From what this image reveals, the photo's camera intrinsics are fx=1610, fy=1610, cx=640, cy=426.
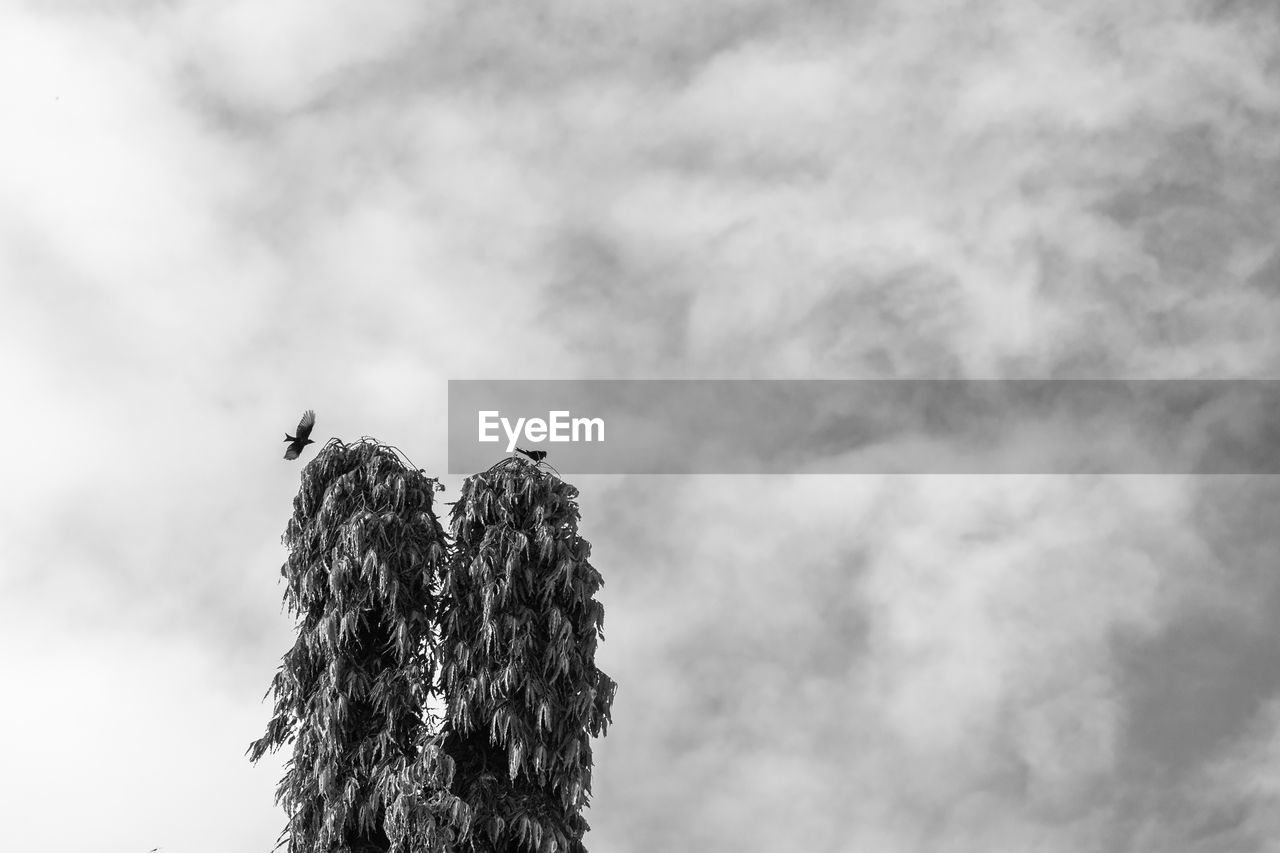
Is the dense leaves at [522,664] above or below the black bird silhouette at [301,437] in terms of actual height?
below

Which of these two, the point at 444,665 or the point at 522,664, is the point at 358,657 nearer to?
the point at 444,665

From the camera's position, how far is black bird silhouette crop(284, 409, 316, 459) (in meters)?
24.6

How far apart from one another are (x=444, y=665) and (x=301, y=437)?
4168 millimetres

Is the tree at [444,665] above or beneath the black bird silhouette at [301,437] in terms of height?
beneath

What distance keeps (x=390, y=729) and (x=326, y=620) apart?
1.86 m

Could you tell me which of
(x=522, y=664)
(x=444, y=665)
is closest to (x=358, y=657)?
(x=444, y=665)

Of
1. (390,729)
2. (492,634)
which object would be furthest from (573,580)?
(390,729)

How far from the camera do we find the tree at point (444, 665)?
Answer: 23.4 m

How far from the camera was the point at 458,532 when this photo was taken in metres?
24.8

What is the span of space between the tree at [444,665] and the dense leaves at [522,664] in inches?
0.9

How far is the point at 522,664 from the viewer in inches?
929

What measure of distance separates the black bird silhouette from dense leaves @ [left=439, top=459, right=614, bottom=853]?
266 cm

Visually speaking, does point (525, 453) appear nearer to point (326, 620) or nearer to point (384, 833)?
point (326, 620)

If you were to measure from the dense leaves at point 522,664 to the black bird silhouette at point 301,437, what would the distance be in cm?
266
